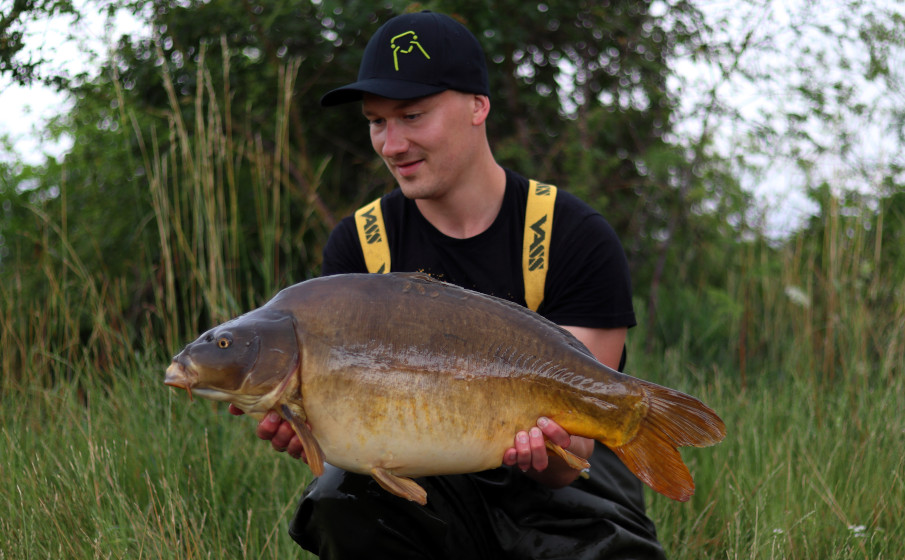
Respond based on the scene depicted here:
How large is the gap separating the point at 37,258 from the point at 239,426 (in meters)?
1.27

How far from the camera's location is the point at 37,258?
316 cm

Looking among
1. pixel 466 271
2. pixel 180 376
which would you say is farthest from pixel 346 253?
pixel 180 376

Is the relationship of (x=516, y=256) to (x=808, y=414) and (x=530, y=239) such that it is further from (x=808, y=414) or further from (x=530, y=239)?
(x=808, y=414)

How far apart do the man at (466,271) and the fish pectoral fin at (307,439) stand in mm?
384

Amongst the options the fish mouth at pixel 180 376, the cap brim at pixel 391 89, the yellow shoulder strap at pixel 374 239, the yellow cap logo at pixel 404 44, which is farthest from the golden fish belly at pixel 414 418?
the yellow cap logo at pixel 404 44

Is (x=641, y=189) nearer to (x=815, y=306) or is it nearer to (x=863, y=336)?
(x=815, y=306)

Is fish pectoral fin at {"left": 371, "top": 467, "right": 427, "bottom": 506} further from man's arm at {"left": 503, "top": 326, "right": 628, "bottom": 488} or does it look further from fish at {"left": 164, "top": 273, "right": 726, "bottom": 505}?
man's arm at {"left": 503, "top": 326, "right": 628, "bottom": 488}

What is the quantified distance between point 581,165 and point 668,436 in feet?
8.49

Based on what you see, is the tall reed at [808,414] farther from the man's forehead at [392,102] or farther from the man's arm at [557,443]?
the man's forehead at [392,102]

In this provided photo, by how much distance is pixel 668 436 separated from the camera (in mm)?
1521

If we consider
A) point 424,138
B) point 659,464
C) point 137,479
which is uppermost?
point 424,138

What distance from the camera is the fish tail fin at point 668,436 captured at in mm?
1508

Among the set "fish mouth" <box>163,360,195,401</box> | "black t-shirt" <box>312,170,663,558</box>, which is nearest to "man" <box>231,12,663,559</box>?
"black t-shirt" <box>312,170,663,558</box>

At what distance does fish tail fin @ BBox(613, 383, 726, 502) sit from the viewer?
1.51 meters
